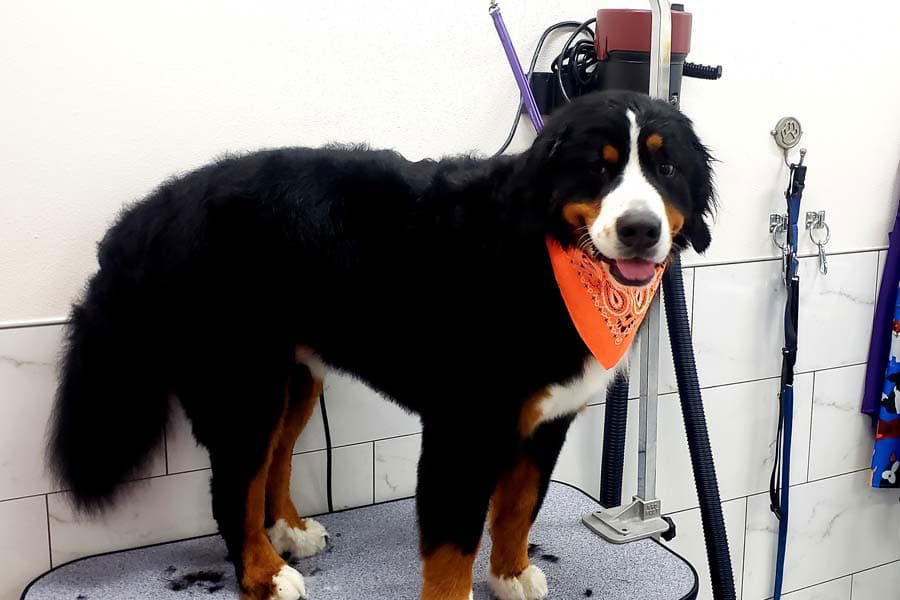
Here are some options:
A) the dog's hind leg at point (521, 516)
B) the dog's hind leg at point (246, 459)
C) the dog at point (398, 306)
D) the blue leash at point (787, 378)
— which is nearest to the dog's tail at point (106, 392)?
the dog at point (398, 306)

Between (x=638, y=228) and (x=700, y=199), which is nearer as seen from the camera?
(x=638, y=228)

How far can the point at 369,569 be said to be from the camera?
1.44 m

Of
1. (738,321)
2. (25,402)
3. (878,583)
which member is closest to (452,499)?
(25,402)

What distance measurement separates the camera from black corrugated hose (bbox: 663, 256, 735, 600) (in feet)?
5.43

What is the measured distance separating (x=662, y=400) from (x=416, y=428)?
2.06 ft

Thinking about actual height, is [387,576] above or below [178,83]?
below

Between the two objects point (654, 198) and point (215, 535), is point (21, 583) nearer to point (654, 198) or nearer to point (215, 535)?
point (215, 535)

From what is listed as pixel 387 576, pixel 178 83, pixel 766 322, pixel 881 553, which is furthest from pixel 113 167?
pixel 881 553

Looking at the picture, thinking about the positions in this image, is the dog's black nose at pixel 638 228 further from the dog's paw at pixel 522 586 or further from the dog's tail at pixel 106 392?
the dog's tail at pixel 106 392

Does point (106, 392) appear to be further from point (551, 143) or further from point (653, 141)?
point (653, 141)

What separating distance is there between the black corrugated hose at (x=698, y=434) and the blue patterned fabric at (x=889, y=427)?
2.58ft

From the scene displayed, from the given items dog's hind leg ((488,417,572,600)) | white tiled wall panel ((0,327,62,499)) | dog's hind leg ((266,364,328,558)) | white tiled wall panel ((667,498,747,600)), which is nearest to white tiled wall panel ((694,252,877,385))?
white tiled wall panel ((667,498,747,600))

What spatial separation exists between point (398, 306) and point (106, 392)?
1.82 ft

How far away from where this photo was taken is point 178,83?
1438mm
